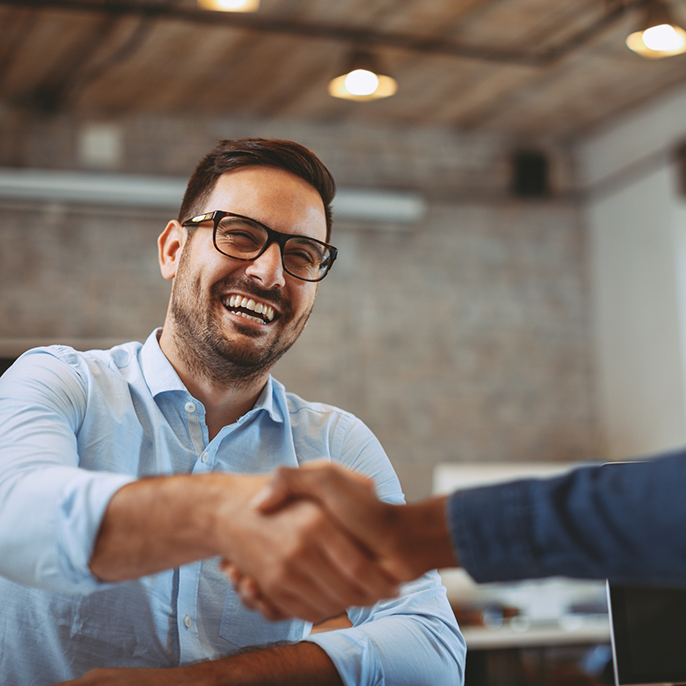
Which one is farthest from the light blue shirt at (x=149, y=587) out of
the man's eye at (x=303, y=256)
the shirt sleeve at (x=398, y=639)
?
the man's eye at (x=303, y=256)

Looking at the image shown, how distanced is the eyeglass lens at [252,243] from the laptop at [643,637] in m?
0.78

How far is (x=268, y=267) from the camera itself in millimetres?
1499

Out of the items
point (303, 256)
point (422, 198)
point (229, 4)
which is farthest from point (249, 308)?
point (422, 198)

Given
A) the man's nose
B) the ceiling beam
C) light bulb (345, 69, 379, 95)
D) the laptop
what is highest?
the ceiling beam

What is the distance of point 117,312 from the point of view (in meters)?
5.19

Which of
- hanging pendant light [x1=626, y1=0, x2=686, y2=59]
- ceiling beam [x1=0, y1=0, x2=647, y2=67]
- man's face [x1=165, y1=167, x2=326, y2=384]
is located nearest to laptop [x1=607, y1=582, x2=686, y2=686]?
man's face [x1=165, y1=167, x2=326, y2=384]

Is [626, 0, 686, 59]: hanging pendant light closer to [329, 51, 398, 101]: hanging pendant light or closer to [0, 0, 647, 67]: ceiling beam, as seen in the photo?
Result: [0, 0, 647, 67]: ceiling beam

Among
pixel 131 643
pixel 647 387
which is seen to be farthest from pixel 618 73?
pixel 131 643

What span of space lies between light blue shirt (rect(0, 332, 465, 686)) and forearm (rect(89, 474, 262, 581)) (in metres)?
0.15

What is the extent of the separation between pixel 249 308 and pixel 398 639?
610mm

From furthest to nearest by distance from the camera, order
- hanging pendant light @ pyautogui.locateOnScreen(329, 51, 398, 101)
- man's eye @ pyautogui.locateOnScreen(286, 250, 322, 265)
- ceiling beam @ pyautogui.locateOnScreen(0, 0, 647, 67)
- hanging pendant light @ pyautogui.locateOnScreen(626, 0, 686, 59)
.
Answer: hanging pendant light @ pyautogui.locateOnScreen(329, 51, 398, 101), ceiling beam @ pyautogui.locateOnScreen(0, 0, 647, 67), hanging pendant light @ pyautogui.locateOnScreen(626, 0, 686, 59), man's eye @ pyautogui.locateOnScreen(286, 250, 322, 265)

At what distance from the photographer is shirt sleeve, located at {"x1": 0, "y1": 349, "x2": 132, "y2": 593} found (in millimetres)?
933

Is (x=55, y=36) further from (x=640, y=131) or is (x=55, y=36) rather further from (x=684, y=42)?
(x=640, y=131)

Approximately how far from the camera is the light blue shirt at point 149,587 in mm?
1252
